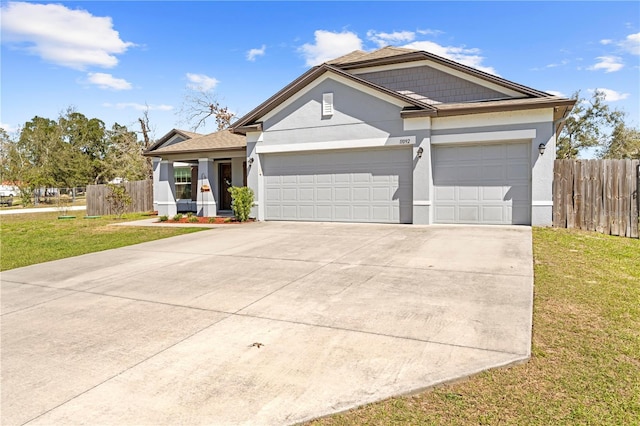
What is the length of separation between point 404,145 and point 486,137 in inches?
99.5

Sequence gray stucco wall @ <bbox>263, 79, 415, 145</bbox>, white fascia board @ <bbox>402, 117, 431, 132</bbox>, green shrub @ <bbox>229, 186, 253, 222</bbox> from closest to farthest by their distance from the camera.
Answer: white fascia board @ <bbox>402, 117, 431, 132</bbox>, gray stucco wall @ <bbox>263, 79, 415, 145</bbox>, green shrub @ <bbox>229, 186, 253, 222</bbox>

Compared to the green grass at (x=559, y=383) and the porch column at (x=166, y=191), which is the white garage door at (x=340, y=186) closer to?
the porch column at (x=166, y=191)

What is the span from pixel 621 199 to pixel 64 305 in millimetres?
13628

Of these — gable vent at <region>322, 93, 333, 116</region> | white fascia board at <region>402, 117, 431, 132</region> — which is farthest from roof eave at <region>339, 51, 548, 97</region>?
gable vent at <region>322, 93, 333, 116</region>

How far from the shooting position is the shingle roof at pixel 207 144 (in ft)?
57.8

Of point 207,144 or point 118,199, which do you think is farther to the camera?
point 118,199

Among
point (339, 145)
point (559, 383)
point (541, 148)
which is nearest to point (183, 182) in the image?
point (339, 145)

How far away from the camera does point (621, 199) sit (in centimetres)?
1125

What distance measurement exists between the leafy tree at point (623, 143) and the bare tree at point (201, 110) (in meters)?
35.1

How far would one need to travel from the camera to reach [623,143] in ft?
109

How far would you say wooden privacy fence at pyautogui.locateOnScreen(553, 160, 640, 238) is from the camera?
11.2 metres

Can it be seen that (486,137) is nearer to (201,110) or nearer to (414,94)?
(414,94)

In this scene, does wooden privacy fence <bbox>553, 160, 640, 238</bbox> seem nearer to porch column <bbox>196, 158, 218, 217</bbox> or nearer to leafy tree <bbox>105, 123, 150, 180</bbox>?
porch column <bbox>196, 158, 218, 217</bbox>

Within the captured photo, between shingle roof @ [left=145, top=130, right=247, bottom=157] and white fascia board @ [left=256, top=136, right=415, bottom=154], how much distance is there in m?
2.50
